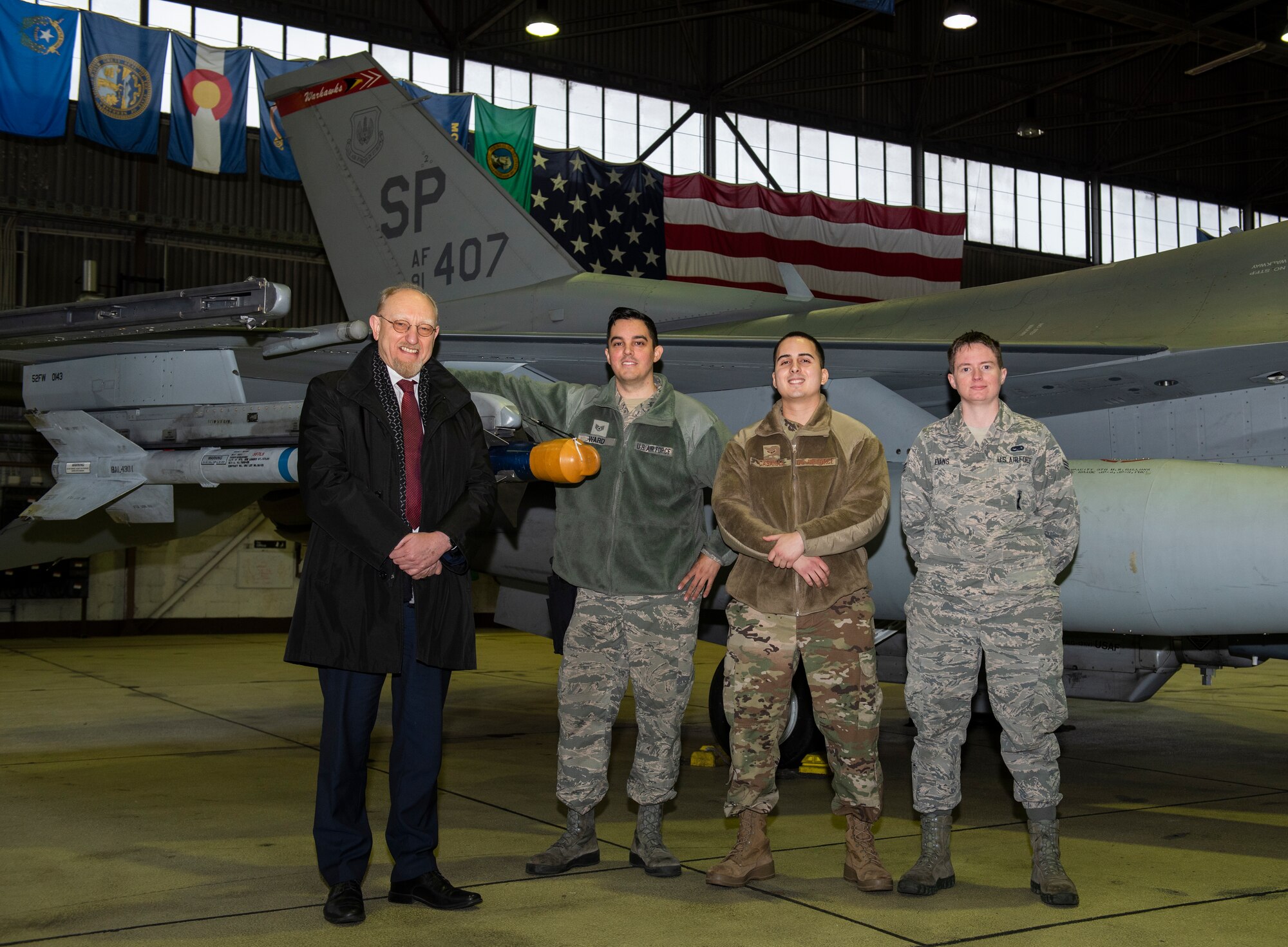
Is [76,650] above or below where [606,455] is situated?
below

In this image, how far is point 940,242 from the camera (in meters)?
19.2

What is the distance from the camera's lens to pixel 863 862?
3699 millimetres

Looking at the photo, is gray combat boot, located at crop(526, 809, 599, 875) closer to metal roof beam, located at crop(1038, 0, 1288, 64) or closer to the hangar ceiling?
the hangar ceiling

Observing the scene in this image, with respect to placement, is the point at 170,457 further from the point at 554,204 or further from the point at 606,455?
the point at 554,204

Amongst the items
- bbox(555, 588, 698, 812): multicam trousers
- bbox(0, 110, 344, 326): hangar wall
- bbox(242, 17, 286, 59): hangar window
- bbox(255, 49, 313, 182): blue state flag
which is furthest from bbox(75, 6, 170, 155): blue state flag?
bbox(555, 588, 698, 812): multicam trousers

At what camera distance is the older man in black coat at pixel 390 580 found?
336 cm

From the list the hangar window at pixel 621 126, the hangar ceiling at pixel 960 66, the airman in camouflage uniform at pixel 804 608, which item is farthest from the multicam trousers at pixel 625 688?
the hangar window at pixel 621 126

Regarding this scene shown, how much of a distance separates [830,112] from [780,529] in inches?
794

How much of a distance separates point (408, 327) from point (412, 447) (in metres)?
0.38

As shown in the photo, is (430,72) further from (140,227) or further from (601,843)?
(601,843)

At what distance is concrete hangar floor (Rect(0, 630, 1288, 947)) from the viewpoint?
10.8ft

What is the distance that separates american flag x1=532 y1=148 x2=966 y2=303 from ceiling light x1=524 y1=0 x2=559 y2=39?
1.76 meters

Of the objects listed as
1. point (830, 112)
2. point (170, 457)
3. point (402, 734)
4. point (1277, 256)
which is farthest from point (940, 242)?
point (402, 734)

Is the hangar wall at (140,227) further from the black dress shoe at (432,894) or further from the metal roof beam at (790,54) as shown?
the black dress shoe at (432,894)
